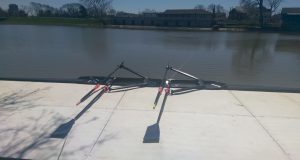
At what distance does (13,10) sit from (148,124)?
106022 mm

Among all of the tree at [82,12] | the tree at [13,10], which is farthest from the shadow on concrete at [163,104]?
the tree at [13,10]

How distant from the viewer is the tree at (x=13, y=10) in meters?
92.9

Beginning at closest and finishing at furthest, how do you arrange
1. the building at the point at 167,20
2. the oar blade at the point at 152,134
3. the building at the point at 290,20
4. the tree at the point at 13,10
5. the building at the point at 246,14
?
1. the oar blade at the point at 152,134
2. the building at the point at 290,20
3. the building at the point at 167,20
4. the building at the point at 246,14
5. the tree at the point at 13,10

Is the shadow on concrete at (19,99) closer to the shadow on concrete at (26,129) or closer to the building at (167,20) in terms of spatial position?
the shadow on concrete at (26,129)

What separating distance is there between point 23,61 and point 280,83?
11751 mm

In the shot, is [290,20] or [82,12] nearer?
[290,20]

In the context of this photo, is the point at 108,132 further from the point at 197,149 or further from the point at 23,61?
the point at 23,61

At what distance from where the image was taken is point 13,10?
96.5 meters

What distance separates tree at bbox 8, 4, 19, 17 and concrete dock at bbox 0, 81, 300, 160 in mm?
98500

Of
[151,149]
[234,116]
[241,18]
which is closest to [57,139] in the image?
[151,149]

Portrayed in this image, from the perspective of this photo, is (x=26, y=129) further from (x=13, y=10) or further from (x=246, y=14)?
A: (x=13, y=10)

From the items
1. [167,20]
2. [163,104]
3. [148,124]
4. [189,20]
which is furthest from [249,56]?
[167,20]

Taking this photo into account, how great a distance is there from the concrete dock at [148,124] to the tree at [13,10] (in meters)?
98.5

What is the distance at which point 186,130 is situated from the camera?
14.0ft
